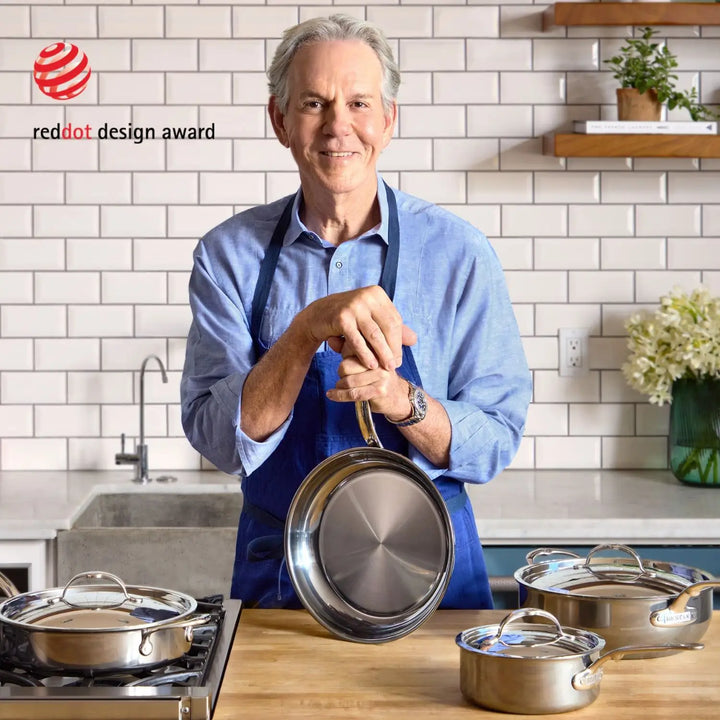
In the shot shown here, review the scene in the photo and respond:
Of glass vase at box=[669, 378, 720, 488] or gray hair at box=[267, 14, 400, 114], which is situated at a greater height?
gray hair at box=[267, 14, 400, 114]

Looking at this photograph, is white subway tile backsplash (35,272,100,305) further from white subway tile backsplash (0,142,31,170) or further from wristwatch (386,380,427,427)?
wristwatch (386,380,427,427)

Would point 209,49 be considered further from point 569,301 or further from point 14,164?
point 569,301

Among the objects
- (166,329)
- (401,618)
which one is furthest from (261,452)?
(166,329)

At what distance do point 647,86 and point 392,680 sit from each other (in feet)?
7.22

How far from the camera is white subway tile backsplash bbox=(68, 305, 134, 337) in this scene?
10.8ft

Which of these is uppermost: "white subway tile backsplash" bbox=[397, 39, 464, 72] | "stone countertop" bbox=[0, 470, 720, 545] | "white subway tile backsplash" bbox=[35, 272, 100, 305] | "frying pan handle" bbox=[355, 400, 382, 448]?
"white subway tile backsplash" bbox=[397, 39, 464, 72]

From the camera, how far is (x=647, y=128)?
3.09 m

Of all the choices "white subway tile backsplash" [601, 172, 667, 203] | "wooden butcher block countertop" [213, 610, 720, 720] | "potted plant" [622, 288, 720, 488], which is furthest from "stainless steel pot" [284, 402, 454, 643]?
"white subway tile backsplash" [601, 172, 667, 203]

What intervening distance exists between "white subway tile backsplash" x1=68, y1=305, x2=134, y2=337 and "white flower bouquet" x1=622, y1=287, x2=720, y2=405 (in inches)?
58.2

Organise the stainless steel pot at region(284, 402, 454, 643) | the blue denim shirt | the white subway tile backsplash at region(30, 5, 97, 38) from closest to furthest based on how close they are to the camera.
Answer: the stainless steel pot at region(284, 402, 454, 643)
the blue denim shirt
the white subway tile backsplash at region(30, 5, 97, 38)

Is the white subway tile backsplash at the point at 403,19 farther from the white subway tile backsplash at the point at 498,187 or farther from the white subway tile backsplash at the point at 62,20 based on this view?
the white subway tile backsplash at the point at 62,20

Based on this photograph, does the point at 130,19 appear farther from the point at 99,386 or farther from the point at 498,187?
the point at 498,187

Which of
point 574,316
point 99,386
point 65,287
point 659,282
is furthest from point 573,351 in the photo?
point 65,287

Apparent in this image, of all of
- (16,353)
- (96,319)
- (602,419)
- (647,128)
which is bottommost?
(602,419)
